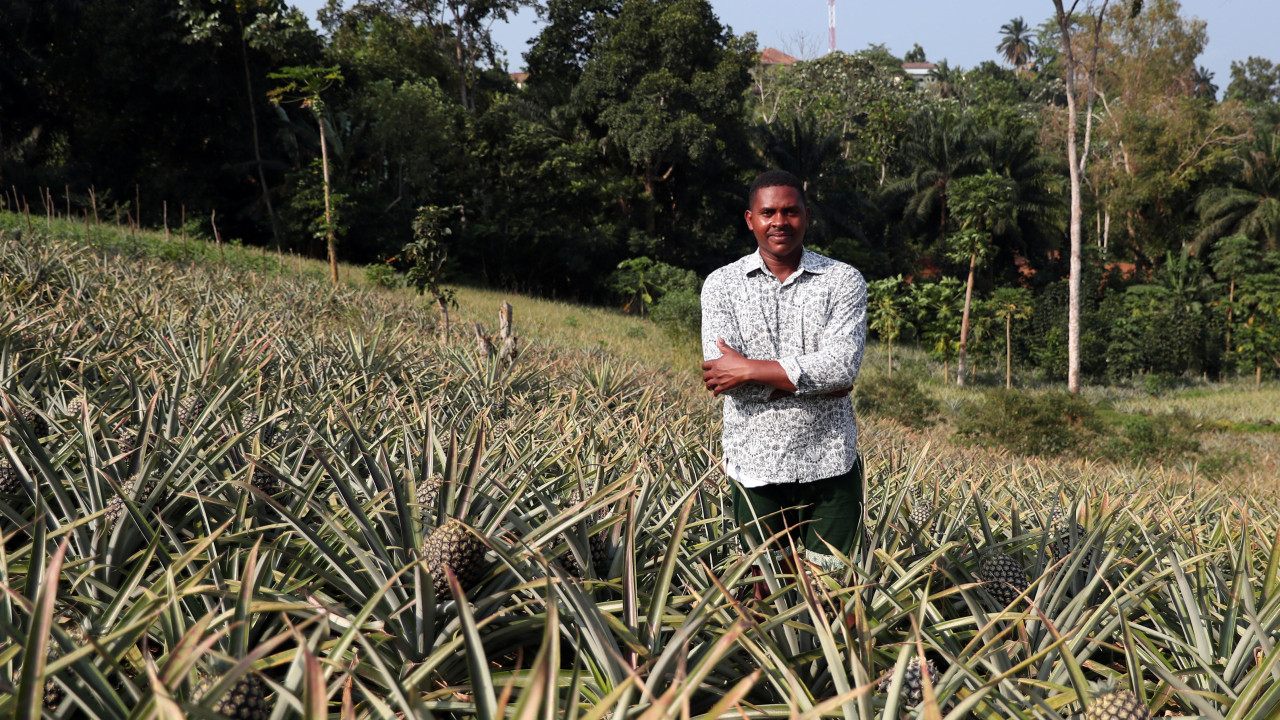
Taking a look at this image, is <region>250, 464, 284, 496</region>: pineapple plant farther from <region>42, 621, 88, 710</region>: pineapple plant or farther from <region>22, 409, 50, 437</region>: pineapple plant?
<region>42, 621, 88, 710</region>: pineapple plant

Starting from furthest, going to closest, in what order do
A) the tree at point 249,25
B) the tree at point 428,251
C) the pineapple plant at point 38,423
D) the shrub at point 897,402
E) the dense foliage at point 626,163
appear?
1. the dense foliage at point 626,163
2. the tree at point 249,25
3. the shrub at point 897,402
4. the tree at point 428,251
5. the pineapple plant at point 38,423

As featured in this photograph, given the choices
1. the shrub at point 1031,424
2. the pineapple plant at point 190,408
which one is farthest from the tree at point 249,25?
the pineapple plant at point 190,408

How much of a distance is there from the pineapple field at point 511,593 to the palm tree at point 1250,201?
34.9 metres

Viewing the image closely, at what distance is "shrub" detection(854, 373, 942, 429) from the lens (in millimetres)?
14891

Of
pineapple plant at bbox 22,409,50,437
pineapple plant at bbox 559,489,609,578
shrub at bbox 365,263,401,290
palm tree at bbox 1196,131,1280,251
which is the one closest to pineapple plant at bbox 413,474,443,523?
pineapple plant at bbox 559,489,609,578

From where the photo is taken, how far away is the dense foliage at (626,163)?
2197cm

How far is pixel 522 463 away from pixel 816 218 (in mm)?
27433

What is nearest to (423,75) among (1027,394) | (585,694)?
(1027,394)

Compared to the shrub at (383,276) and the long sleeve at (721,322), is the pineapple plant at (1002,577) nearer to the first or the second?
the long sleeve at (721,322)

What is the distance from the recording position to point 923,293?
28375mm

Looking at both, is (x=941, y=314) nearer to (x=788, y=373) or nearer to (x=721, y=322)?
(x=721, y=322)

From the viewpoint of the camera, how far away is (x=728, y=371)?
2203mm

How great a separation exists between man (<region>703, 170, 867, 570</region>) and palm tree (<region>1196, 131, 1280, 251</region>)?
36.5 meters

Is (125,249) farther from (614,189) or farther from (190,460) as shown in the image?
(614,189)
